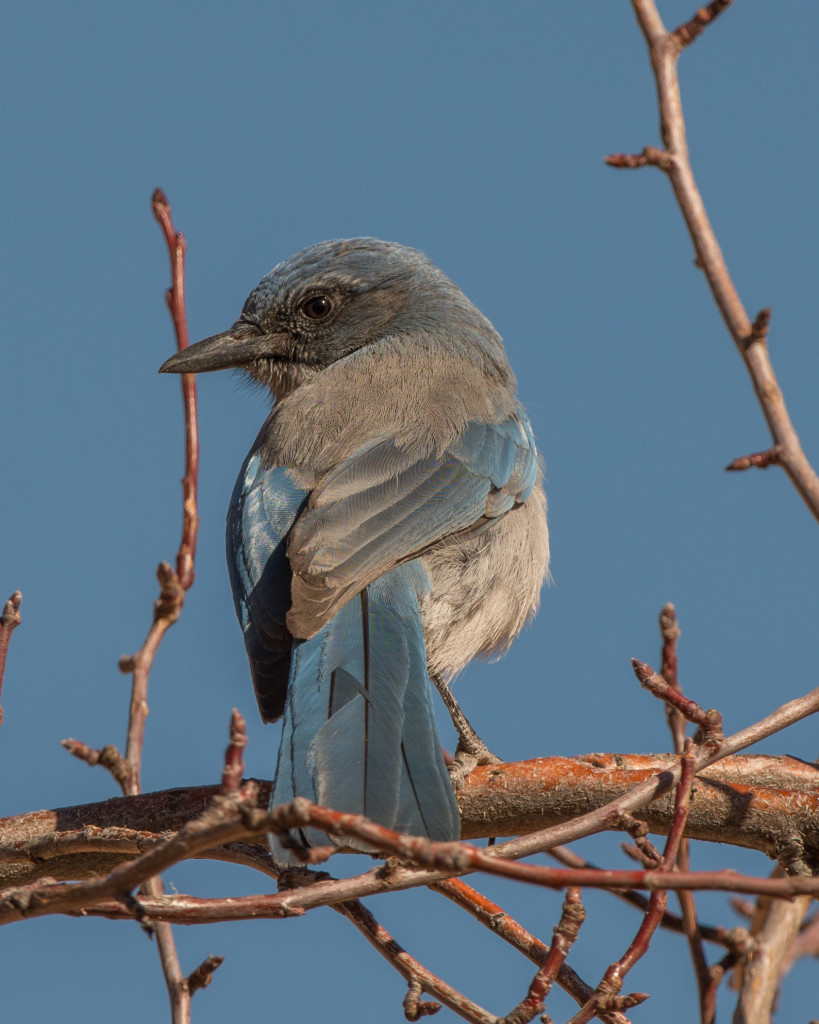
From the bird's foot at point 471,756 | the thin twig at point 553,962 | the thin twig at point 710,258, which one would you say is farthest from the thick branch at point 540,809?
the thin twig at point 710,258

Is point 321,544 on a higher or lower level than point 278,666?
higher

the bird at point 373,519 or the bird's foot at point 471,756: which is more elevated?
the bird at point 373,519

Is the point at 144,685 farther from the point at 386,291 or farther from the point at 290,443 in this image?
the point at 386,291

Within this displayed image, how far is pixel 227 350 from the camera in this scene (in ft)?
20.8

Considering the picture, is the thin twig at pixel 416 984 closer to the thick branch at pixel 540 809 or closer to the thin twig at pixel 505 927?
the thin twig at pixel 505 927

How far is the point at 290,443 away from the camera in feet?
17.4

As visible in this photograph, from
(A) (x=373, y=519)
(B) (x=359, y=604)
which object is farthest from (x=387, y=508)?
(B) (x=359, y=604)

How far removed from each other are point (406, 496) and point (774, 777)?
167 cm

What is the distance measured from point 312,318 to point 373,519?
212 cm

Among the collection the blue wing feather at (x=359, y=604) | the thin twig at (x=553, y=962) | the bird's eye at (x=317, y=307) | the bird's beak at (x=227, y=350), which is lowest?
the thin twig at (x=553, y=962)

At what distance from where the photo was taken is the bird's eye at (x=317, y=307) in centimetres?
645

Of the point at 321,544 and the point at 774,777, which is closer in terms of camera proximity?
the point at 774,777

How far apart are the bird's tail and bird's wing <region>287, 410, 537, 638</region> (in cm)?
11

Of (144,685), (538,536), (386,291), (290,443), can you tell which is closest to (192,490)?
(144,685)
